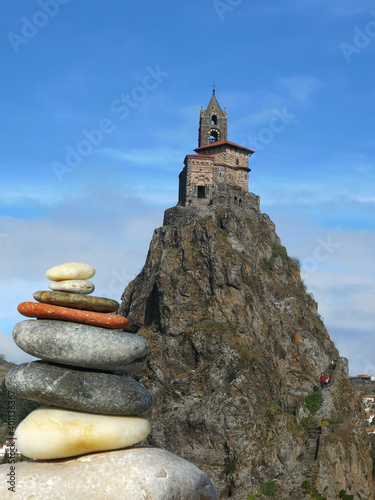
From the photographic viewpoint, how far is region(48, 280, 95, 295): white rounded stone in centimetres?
1264

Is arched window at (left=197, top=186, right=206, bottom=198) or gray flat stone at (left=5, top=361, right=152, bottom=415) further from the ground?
arched window at (left=197, top=186, right=206, bottom=198)

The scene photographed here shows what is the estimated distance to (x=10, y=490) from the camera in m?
11.2

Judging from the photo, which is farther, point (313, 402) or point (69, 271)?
point (313, 402)

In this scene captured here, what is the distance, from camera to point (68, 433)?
1171cm

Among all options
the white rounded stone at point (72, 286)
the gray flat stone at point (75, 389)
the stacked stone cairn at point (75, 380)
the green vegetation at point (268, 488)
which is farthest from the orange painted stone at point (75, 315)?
the green vegetation at point (268, 488)

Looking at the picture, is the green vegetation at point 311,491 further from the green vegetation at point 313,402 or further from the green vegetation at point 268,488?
the green vegetation at point 313,402

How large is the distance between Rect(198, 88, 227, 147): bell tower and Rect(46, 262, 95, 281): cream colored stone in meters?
84.8

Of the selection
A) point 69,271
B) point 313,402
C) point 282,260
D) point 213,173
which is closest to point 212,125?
point 213,173

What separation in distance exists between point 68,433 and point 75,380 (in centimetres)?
99

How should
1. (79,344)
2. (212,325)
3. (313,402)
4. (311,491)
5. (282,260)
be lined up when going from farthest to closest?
(282,260) → (212,325) → (313,402) → (311,491) → (79,344)

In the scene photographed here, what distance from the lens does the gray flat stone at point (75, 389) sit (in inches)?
467

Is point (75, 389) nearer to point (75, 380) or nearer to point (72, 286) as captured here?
point (75, 380)

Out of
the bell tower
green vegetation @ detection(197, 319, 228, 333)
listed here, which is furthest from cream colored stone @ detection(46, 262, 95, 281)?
the bell tower

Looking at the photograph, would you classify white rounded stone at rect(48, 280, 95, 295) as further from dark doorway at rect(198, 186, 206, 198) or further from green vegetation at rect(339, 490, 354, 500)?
dark doorway at rect(198, 186, 206, 198)
